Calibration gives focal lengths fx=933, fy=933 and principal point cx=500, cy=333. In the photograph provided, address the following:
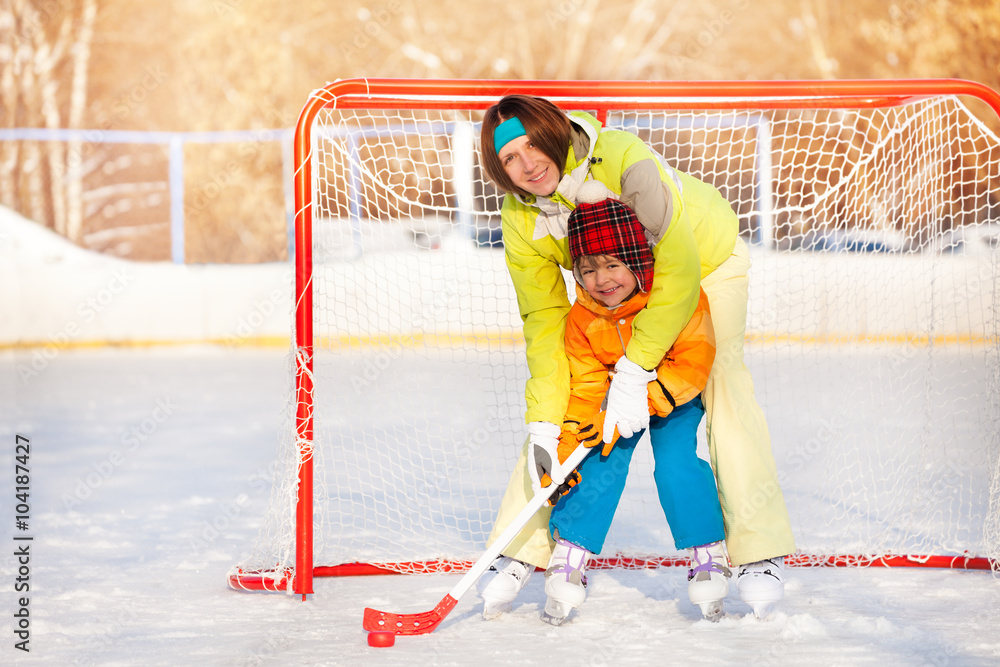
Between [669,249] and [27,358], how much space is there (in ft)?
19.1

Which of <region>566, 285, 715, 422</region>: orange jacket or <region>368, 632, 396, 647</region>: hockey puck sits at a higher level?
<region>566, 285, 715, 422</region>: orange jacket

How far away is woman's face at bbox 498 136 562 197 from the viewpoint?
63.6 inches

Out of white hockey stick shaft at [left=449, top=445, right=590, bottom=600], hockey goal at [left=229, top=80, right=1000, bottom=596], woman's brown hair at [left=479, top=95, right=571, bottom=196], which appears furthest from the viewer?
hockey goal at [left=229, top=80, right=1000, bottom=596]

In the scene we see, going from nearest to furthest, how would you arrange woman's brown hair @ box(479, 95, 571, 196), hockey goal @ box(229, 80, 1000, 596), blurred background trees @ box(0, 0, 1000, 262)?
1. woman's brown hair @ box(479, 95, 571, 196)
2. hockey goal @ box(229, 80, 1000, 596)
3. blurred background trees @ box(0, 0, 1000, 262)

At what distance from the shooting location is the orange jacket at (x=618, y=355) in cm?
169

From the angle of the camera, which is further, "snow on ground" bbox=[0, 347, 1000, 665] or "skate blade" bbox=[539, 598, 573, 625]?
"skate blade" bbox=[539, 598, 573, 625]

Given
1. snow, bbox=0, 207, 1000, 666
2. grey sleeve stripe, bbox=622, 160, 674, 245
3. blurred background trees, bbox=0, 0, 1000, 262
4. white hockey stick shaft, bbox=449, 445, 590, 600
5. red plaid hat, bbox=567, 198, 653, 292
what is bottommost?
snow, bbox=0, 207, 1000, 666

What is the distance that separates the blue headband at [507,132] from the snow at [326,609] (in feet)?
2.90

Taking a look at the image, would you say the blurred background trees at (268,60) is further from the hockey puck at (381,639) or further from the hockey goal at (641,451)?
the hockey puck at (381,639)

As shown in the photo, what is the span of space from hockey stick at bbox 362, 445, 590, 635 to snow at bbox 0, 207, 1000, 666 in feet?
0.09

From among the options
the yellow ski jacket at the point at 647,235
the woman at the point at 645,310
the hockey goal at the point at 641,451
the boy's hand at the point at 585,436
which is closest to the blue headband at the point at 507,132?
the woman at the point at 645,310

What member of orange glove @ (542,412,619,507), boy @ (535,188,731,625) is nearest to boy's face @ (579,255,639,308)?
boy @ (535,188,731,625)

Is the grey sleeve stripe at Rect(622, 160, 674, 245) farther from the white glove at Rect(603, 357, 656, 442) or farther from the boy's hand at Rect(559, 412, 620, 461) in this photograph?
the boy's hand at Rect(559, 412, 620, 461)

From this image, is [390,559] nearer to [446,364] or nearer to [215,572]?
[215,572]
